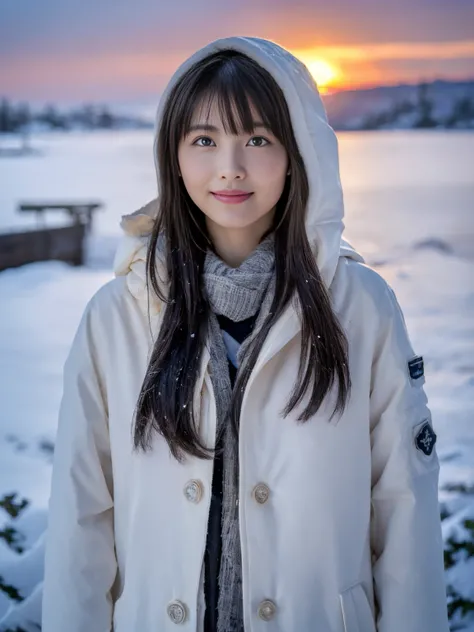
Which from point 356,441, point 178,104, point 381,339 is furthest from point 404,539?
point 178,104

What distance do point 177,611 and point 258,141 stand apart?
2.70ft

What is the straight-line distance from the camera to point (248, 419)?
129 centimetres

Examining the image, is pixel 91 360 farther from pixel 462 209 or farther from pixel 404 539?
pixel 462 209

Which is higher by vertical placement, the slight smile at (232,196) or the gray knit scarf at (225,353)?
the slight smile at (232,196)

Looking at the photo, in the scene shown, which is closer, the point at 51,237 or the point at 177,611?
the point at 177,611

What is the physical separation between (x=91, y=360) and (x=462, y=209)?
176 cm

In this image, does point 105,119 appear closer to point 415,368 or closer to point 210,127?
point 210,127

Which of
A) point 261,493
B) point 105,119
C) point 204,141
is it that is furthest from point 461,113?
point 261,493

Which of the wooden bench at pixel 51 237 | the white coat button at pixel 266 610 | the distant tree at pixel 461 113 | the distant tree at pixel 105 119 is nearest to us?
the white coat button at pixel 266 610

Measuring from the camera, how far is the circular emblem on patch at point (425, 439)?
1.34m

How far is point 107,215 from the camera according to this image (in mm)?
2930

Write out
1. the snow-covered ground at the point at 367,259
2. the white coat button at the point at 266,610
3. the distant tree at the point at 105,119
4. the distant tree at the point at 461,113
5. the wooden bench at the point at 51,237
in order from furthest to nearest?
the wooden bench at the point at 51,237, the distant tree at the point at 105,119, the distant tree at the point at 461,113, the snow-covered ground at the point at 367,259, the white coat button at the point at 266,610

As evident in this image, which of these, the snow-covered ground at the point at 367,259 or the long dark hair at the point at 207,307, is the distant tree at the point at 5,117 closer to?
the snow-covered ground at the point at 367,259

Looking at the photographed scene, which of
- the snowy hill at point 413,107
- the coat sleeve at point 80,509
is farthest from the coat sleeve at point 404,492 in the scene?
the snowy hill at point 413,107
